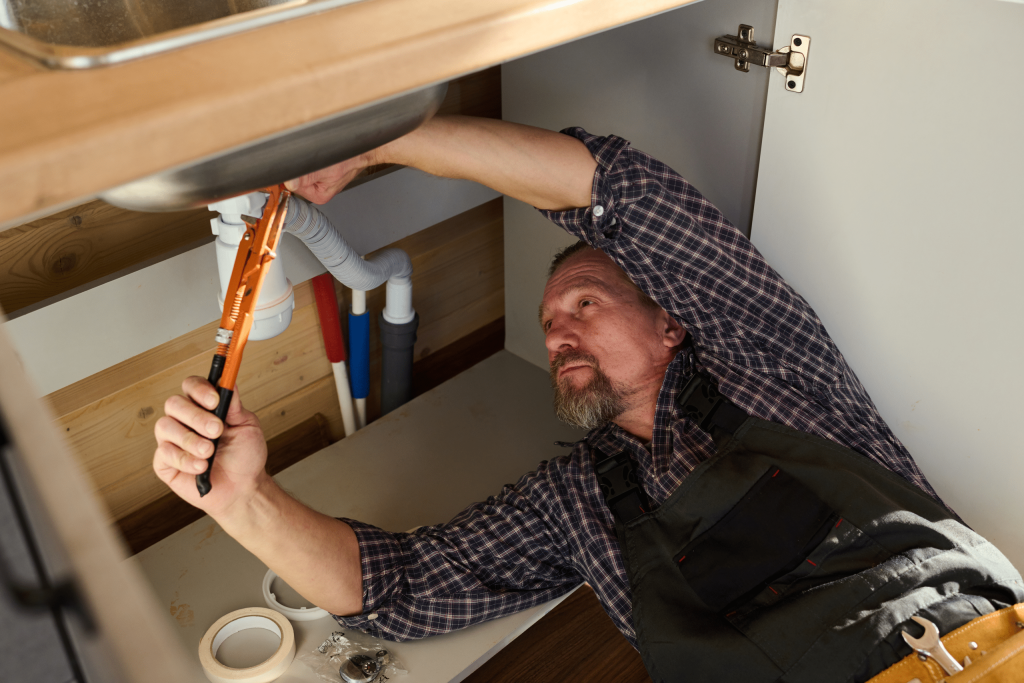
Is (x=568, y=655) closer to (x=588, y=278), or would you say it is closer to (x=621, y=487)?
(x=621, y=487)

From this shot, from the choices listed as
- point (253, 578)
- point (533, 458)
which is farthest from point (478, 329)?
point (253, 578)

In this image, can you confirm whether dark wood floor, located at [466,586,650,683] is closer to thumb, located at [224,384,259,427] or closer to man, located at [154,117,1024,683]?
man, located at [154,117,1024,683]

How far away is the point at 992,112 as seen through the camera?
800 mm

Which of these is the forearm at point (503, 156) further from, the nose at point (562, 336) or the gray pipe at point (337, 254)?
the nose at point (562, 336)

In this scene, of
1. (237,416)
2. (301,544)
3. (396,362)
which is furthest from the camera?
(396,362)

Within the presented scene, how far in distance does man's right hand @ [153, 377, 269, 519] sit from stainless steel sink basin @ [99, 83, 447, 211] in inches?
9.3

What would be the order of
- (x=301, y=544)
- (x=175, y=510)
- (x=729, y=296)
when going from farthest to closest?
(x=175, y=510), (x=729, y=296), (x=301, y=544)

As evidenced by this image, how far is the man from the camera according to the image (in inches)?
33.4

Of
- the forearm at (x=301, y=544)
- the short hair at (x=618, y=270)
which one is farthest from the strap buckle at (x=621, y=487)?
the forearm at (x=301, y=544)

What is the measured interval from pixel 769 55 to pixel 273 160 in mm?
669

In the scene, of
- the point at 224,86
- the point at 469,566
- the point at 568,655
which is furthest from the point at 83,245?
the point at 568,655

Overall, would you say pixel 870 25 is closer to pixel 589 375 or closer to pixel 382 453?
pixel 589 375

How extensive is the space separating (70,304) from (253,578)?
458 millimetres

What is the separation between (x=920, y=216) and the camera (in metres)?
0.90
